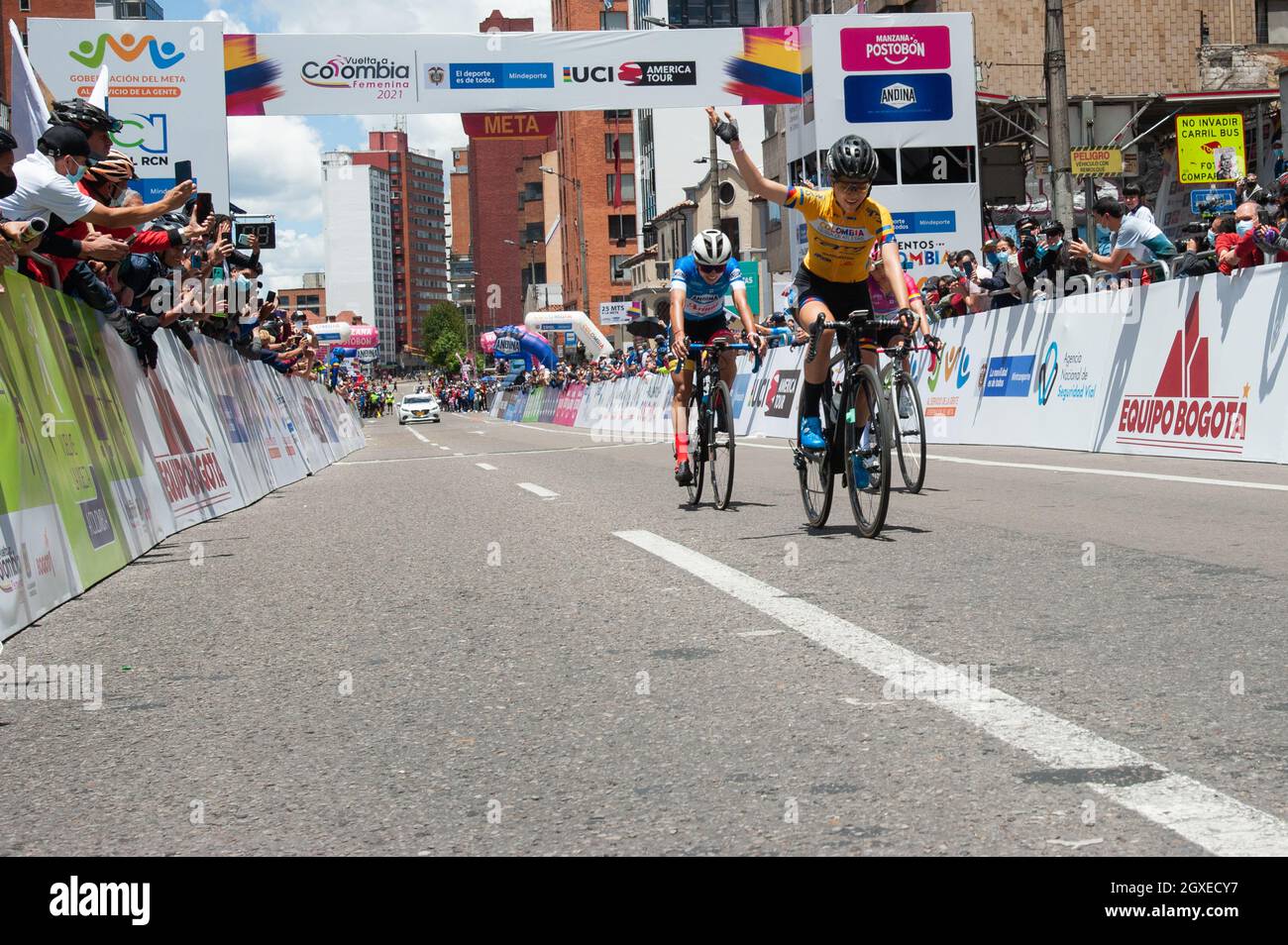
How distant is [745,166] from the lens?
27.3ft

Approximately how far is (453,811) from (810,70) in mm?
31264

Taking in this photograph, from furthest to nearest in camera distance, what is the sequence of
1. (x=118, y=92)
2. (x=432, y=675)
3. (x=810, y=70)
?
1. (x=810, y=70)
2. (x=118, y=92)
3. (x=432, y=675)

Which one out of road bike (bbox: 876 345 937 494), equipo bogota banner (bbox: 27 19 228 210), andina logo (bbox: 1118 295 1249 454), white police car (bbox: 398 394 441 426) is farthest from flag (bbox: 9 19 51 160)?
white police car (bbox: 398 394 441 426)

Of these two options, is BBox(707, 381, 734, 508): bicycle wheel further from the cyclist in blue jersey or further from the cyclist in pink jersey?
the cyclist in pink jersey

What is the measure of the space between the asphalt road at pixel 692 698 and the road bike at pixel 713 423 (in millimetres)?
1691

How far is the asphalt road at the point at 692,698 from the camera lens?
10.8 feet

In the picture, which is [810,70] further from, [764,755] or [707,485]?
[764,755]

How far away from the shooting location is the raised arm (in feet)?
26.4

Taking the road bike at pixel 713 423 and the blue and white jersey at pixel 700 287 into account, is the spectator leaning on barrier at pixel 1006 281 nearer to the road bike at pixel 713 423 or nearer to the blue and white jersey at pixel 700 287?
the blue and white jersey at pixel 700 287

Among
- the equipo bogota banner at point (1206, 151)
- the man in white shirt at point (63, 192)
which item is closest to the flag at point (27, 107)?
the man in white shirt at point (63, 192)

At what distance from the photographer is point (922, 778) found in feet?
11.6

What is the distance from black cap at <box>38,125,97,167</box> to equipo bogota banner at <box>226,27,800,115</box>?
21170mm

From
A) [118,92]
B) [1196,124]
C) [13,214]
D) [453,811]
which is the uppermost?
[118,92]
